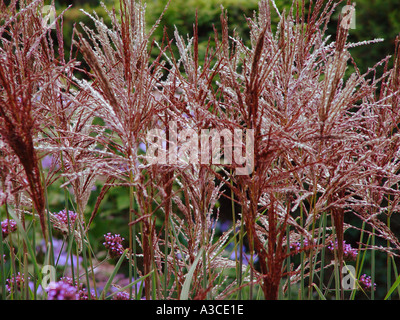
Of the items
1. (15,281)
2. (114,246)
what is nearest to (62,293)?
(15,281)

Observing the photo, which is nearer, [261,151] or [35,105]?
[261,151]

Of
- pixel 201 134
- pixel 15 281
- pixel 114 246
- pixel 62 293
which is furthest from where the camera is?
pixel 114 246

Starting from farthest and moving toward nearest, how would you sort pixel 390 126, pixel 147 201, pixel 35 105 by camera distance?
pixel 390 126 → pixel 35 105 → pixel 147 201

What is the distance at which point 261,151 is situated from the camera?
1.04 meters

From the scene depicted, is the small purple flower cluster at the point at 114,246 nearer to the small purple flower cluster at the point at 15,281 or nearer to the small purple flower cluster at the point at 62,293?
the small purple flower cluster at the point at 15,281

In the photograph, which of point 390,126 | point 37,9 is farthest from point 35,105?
point 390,126

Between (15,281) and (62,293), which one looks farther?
(15,281)

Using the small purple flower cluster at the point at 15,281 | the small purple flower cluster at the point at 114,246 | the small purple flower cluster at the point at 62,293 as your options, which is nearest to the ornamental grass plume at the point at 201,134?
the small purple flower cluster at the point at 62,293

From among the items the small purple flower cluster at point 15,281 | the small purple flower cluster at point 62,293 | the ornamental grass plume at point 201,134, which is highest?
the ornamental grass plume at point 201,134

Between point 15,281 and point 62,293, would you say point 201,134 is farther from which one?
point 15,281

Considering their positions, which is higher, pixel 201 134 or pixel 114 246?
pixel 201 134

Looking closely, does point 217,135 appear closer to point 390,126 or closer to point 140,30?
point 140,30

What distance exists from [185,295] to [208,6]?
10.6 feet
